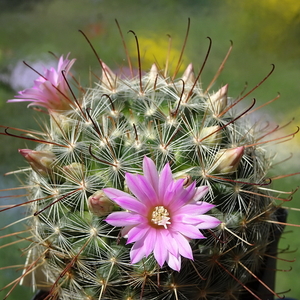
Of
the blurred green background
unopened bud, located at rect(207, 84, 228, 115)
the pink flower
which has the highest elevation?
the pink flower

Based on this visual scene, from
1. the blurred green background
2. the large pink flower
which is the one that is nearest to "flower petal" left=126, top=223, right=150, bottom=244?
the large pink flower

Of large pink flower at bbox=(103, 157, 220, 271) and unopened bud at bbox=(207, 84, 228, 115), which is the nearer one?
large pink flower at bbox=(103, 157, 220, 271)

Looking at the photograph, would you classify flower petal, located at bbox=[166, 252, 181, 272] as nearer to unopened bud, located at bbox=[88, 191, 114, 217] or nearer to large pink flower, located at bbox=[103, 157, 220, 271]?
large pink flower, located at bbox=[103, 157, 220, 271]

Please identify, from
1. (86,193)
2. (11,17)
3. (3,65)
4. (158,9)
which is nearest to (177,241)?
(86,193)

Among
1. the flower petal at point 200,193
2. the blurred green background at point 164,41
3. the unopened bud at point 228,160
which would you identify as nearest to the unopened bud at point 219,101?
the unopened bud at point 228,160

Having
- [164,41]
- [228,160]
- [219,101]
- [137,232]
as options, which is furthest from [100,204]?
[164,41]

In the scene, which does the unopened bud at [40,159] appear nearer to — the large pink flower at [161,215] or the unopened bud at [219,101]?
the large pink flower at [161,215]
